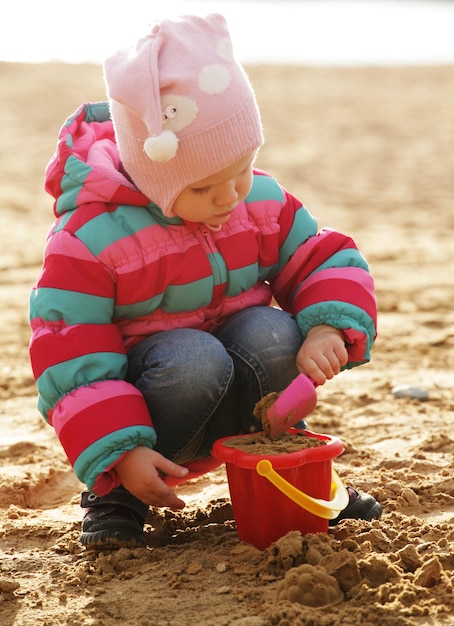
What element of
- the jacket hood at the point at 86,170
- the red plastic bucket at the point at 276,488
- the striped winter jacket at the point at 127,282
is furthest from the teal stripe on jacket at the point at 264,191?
the red plastic bucket at the point at 276,488

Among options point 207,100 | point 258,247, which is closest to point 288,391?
point 258,247

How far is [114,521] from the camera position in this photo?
2.31m

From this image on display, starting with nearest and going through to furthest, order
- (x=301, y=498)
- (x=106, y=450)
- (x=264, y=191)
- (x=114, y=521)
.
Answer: (x=301, y=498) < (x=106, y=450) < (x=114, y=521) < (x=264, y=191)

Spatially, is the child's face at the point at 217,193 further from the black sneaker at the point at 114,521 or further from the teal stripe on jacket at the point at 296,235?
the black sneaker at the point at 114,521

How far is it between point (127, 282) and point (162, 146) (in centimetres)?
36

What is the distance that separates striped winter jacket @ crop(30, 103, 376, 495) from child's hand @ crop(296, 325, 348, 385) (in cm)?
4

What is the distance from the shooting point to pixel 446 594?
1924 mm

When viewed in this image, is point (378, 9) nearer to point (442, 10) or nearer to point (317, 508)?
point (442, 10)

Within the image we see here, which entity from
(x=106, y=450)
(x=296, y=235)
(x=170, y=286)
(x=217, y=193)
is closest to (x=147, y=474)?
(x=106, y=450)

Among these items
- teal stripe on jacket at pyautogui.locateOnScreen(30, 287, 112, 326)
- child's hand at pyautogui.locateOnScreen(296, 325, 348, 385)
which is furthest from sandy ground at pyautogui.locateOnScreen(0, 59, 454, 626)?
teal stripe on jacket at pyautogui.locateOnScreen(30, 287, 112, 326)

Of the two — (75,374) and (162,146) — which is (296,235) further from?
(75,374)

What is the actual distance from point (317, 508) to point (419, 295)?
8.83 ft

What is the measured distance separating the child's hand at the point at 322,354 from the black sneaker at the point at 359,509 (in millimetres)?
306

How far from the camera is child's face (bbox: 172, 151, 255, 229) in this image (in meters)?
2.27
